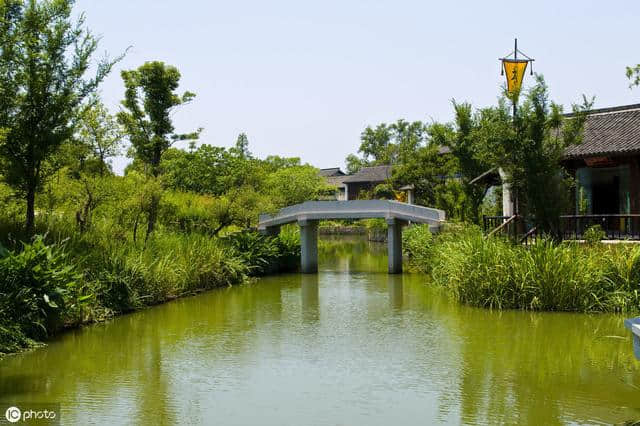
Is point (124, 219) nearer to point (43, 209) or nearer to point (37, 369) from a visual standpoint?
point (43, 209)

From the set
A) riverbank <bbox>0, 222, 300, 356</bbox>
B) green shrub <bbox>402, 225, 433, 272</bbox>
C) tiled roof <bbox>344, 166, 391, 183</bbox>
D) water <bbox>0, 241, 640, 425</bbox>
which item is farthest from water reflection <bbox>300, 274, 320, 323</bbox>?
tiled roof <bbox>344, 166, 391, 183</bbox>

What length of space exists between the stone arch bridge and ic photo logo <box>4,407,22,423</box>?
1603cm

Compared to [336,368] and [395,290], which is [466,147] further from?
[336,368]

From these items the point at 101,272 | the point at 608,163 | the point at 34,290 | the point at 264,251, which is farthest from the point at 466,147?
the point at 34,290

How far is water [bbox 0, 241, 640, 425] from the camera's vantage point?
8547mm

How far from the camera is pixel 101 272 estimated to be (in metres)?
15.0

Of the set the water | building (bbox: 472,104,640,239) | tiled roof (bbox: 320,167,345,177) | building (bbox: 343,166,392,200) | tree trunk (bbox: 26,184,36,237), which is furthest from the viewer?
tiled roof (bbox: 320,167,345,177)

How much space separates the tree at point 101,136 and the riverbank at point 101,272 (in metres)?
2.34

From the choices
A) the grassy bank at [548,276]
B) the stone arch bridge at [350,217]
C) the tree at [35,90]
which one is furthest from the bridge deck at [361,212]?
the tree at [35,90]

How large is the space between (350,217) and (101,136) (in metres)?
9.10

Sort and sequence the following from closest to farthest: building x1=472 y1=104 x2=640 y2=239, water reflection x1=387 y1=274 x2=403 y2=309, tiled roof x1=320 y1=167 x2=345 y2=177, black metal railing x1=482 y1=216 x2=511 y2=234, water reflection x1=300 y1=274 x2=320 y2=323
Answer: water reflection x1=300 y1=274 x2=320 y2=323 < water reflection x1=387 y1=274 x2=403 y2=309 < building x1=472 y1=104 x2=640 y2=239 < black metal railing x1=482 y1=216 x2=511 y2=234 < tiled roof x1=320 y1=167 x2=345 y2=177

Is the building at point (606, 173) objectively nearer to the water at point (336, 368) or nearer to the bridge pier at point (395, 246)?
the bridge pier at point (395, 246)

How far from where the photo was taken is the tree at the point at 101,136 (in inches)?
754

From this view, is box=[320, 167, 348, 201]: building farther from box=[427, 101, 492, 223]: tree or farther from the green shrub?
box=[427, 101, 492, 223]: tree
